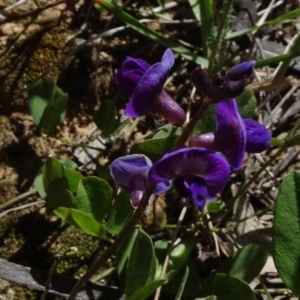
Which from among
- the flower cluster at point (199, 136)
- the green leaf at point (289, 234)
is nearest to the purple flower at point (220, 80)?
the flower cluster at point (199, 136)

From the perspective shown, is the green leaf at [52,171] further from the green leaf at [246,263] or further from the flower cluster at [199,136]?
the green leaf at [246,263]

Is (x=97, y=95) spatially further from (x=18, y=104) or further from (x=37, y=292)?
(x=37, y=292)

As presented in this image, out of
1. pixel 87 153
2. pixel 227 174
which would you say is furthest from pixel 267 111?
pixel 227 174

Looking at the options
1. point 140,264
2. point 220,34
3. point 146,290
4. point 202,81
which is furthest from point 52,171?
point 220,34

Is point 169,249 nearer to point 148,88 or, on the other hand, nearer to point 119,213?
point 119,213

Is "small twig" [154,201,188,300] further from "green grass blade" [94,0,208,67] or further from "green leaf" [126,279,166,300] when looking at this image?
"green grass blade" [94,0,208,67]

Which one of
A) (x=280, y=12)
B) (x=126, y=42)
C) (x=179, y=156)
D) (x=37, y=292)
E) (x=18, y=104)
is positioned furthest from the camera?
(x=280, y=12)
